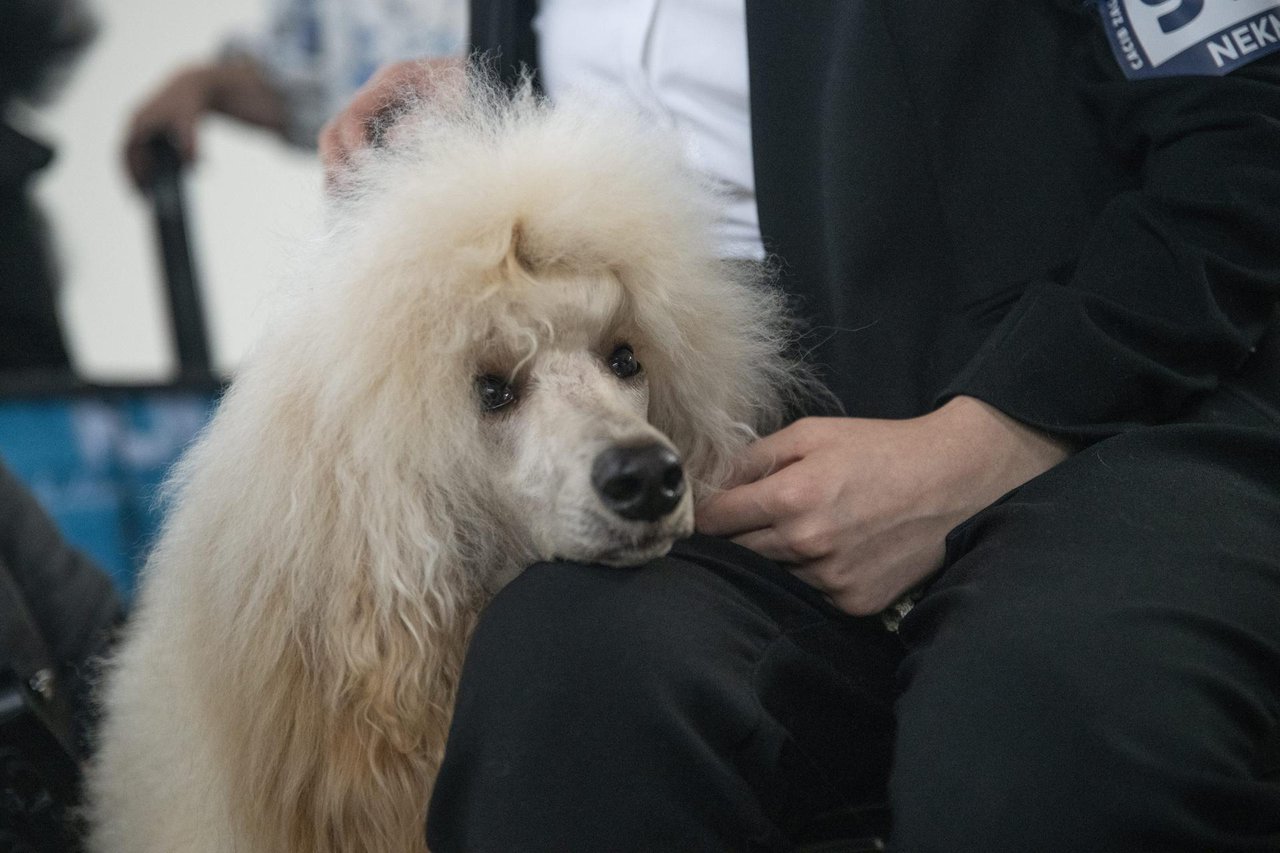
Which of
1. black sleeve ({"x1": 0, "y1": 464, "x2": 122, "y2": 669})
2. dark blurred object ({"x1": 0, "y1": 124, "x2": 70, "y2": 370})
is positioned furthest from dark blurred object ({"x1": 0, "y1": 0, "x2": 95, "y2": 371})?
black sleeve ({"x1": 0, "y1": 464, "x2": 122, "y2": 669})

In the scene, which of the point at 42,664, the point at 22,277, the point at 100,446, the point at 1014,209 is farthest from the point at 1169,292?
the point at 22,277

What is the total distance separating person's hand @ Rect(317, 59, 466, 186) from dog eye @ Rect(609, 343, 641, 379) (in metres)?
0.27

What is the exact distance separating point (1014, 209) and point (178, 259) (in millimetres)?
1553

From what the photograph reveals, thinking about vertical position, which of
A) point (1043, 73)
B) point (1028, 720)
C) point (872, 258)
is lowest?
point (1028, 720)

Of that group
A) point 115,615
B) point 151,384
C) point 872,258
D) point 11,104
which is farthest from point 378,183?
point 11,104

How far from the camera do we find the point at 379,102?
0.99m

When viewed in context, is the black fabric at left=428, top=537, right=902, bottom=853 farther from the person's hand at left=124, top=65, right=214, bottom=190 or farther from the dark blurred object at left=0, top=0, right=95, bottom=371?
the person's hand at left=124, top=65, right=214, bottom=190

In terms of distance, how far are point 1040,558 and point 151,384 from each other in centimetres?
131

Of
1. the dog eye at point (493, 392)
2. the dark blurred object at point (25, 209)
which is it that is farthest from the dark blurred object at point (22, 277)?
the dog eye at point (493, 392)

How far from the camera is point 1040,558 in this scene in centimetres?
62

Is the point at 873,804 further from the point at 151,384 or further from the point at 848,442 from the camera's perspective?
the point at 151,384

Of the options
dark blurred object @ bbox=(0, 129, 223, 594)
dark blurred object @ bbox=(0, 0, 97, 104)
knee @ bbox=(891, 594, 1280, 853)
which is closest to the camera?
knee @ bbox=(891, 594, 1280, 853)

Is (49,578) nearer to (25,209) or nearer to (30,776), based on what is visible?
(30,776)

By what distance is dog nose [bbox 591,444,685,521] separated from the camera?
700 millimetres
